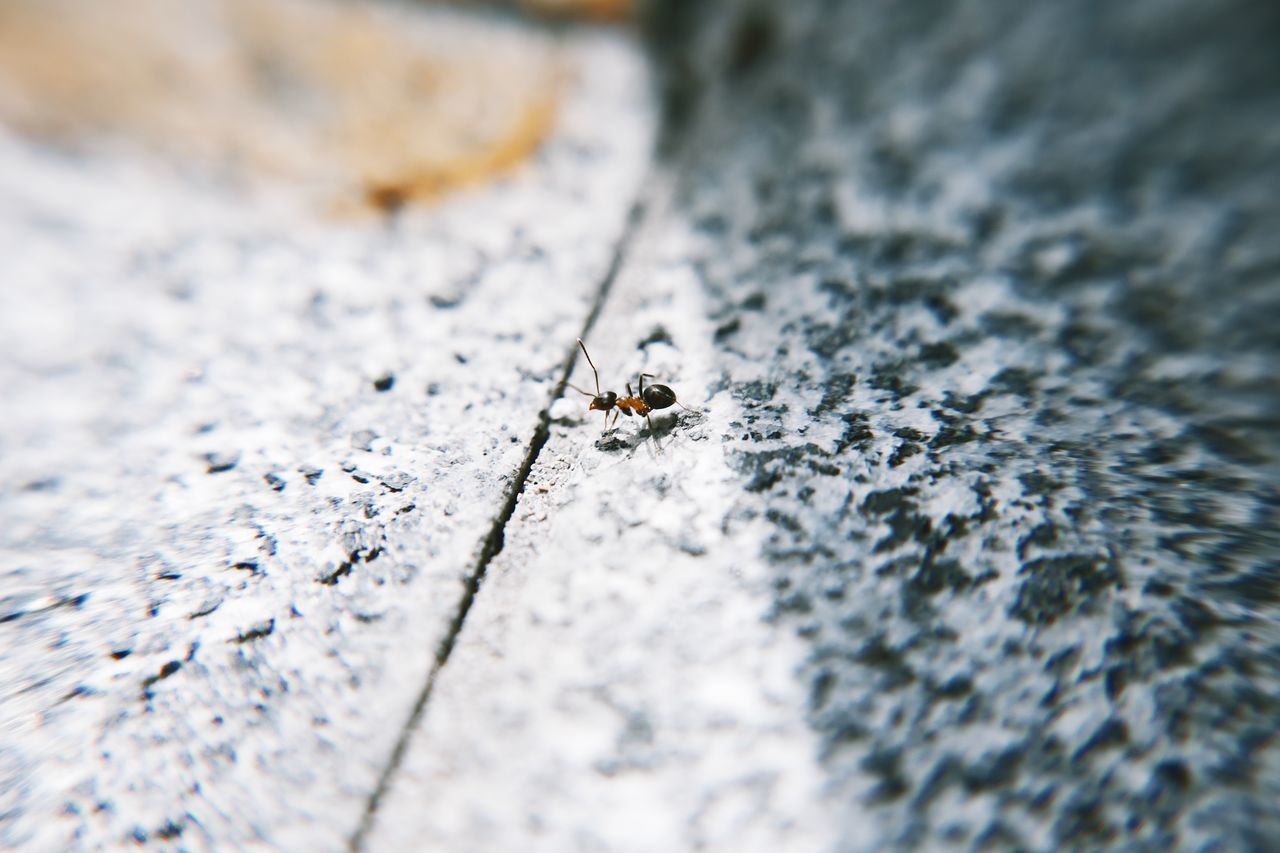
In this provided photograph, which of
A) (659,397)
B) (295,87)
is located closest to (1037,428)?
(659,397)

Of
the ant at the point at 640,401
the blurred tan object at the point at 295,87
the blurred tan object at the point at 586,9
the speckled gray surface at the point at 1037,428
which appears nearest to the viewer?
the speckled gray surface at the point at 1037,428

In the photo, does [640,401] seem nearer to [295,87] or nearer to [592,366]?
[592,366]

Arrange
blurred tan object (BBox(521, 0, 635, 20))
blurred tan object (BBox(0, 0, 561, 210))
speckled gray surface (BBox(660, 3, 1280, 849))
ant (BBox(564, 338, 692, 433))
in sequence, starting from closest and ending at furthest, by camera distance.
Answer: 1. speckled gray surface (BBox(660, 3, 1280, 849))
2. ant (BBox(564, 338, 692, 433))
3. blurred tan object (BBox(0, 0, 561, 210))
4. blurred tan object (BBox(521, 0, 635, 20))

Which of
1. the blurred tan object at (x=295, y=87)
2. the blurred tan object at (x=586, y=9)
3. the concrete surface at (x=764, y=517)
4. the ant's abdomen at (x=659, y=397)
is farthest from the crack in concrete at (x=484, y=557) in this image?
the blurred tan object at (x=586, y=9)

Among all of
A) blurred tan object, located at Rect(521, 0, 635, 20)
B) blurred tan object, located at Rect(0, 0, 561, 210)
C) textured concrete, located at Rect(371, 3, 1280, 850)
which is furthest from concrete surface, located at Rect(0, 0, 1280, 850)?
blurred tan object, located at Rect(521, 0, 635, 20)

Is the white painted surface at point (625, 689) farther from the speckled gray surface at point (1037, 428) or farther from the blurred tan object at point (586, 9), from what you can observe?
the blurred tan object at point (586, 9)

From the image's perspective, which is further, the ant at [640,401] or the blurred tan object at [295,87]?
the blurred tan object at [295,87]

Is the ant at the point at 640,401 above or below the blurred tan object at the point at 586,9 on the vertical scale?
below

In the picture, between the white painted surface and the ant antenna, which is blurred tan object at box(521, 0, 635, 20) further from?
the white painted surface
